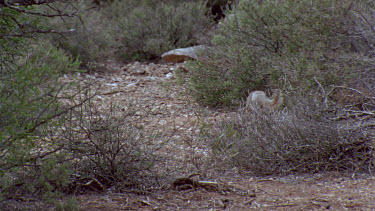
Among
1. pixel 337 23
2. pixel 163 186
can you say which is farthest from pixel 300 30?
pixel 163 186

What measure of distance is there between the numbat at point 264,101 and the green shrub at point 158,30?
14.8ft

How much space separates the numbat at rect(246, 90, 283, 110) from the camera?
16.3ft

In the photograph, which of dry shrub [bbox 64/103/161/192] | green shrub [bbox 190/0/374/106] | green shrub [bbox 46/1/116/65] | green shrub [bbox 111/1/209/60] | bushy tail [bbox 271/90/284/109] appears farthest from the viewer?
green shrub [bbox 111/1/209/60]

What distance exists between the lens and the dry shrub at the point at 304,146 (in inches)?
139

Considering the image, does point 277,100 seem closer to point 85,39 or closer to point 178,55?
point 178,55

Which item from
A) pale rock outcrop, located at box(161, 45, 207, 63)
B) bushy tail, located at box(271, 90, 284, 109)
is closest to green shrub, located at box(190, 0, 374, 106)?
bushy tail, located at box(271, 90, 284, 109)

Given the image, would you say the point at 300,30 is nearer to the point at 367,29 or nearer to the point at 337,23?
the point at 337,23

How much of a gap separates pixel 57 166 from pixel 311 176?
1975 millimetres

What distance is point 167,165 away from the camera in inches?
145

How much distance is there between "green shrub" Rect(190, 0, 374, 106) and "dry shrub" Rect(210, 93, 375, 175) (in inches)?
51.8

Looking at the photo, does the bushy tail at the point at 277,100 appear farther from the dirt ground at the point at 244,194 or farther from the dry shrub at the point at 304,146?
the dirt ground at the point at 244,194

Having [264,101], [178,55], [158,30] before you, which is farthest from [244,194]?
[158,30]

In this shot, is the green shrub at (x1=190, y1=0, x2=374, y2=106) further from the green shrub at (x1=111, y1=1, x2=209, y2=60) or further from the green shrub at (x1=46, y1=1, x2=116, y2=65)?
the green shrub at (x1=46, y1=1, x2=116, y2=65)

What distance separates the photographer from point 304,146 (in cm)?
356
